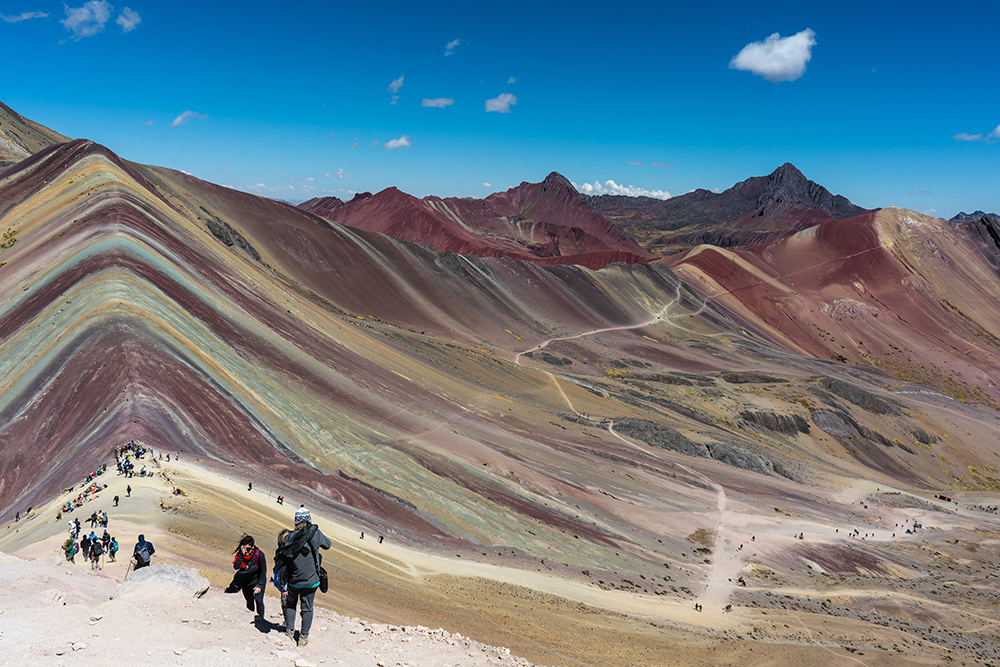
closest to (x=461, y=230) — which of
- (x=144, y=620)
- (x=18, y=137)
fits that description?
(x=18, y=137)

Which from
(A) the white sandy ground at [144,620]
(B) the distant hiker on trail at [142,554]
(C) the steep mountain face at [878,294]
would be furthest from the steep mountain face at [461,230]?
(B) the distant hiker on trail at [142,554]

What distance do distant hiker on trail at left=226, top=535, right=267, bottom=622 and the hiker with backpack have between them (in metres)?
0.55

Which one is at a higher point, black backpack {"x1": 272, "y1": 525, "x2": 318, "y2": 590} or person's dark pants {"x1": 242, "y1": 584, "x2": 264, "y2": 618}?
black backpack {"x1": 272, "y1": 525, "x2": 318, "y2": 590}

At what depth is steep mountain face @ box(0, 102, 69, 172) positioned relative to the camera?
235ft

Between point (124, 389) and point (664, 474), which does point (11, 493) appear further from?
point (664, 474)

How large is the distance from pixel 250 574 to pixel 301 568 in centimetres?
113

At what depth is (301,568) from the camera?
24.2 ft

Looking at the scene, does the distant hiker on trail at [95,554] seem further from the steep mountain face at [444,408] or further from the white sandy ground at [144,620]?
the steep mountain face at [444,408]

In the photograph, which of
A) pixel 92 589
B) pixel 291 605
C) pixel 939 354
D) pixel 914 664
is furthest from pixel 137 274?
pixel 939 354

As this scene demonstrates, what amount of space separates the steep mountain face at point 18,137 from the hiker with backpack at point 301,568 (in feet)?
281

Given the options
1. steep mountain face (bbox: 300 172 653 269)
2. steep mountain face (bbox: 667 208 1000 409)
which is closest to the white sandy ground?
steep mountain face (bbox: 667 208 1000 409)

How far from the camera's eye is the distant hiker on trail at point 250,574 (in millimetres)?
7789

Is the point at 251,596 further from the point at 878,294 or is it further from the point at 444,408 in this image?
the point at 878,294

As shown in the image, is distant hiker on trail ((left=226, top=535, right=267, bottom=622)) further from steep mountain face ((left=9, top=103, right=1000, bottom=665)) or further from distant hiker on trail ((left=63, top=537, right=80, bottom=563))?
steep mountain face ((left=9, top=103, right=1000, bottom=665))
